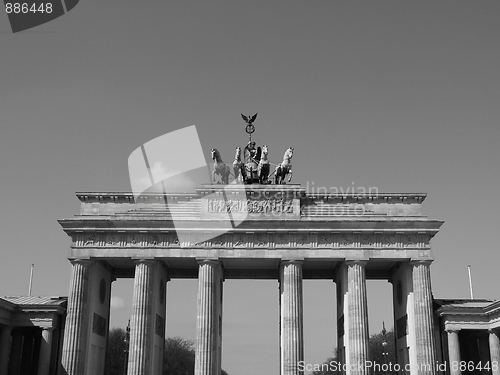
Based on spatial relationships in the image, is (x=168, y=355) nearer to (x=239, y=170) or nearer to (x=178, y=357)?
(x=178, y=357)

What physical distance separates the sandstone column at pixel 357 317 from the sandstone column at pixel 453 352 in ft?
20.9

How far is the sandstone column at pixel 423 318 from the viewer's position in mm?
42531

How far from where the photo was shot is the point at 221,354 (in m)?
46.5

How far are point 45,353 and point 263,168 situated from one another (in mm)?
21915

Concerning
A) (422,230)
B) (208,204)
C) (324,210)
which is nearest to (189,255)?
(208,204)

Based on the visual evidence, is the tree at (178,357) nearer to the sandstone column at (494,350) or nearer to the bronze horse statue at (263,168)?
the bronze horse statue at (263,168)

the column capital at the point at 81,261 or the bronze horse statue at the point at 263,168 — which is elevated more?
the bronze horse statue at the point at 263,168

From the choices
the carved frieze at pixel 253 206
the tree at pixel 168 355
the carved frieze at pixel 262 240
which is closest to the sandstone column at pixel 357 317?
the carved frieze at pixel 262 240

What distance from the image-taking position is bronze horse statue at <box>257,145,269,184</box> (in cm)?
4759

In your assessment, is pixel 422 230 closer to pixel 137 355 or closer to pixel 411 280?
pixel 411 280

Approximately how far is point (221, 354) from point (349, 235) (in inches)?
544

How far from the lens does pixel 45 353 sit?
44.1 meters

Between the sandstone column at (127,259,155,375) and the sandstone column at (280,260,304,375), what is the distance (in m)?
10.00

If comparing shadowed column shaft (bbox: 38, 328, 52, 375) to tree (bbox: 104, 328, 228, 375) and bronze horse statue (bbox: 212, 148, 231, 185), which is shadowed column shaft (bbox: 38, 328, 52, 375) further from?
tree (bbox: 104, 328, 228, 375)
